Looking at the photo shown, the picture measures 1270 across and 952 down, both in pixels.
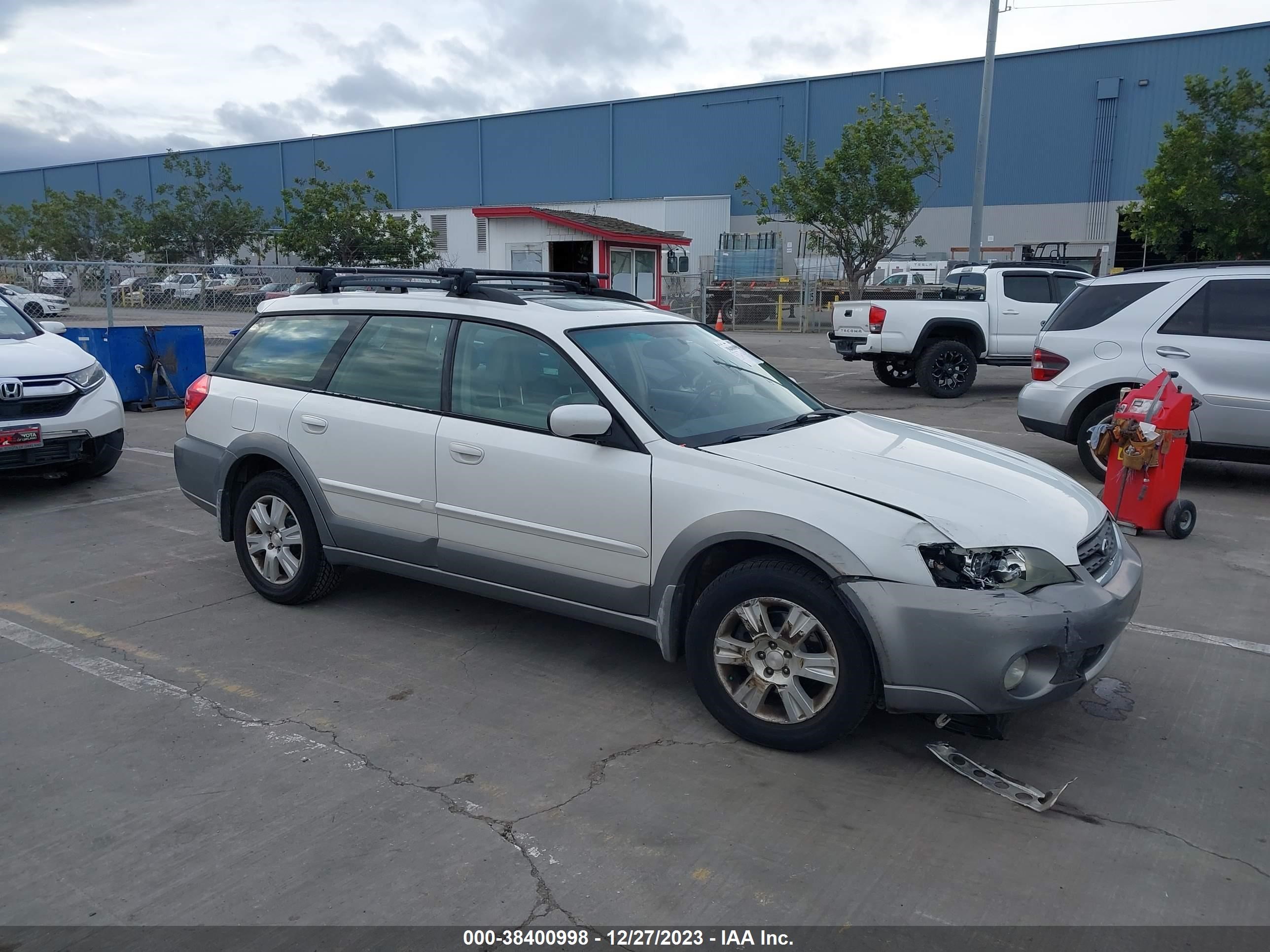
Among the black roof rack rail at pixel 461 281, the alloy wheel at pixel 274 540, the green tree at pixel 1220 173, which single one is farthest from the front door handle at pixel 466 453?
the green tree at pixel 1220 173

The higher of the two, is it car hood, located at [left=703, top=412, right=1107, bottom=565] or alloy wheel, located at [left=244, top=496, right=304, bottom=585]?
car hood, located at [left=703, top=412, right=1107, bottom=565]

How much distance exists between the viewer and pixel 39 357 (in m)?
8.01

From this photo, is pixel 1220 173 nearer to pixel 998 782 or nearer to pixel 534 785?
pixel 998 782

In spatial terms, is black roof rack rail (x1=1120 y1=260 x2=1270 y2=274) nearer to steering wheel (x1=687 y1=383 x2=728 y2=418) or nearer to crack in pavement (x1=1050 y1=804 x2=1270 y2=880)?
steering wheel (x1=687 y1=383 x2=728 y2=418)

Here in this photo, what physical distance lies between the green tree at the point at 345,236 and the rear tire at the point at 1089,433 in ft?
56.1

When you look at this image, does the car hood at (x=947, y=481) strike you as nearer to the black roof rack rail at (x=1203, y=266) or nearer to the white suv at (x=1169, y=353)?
the white suv at (x=1169, y=353)

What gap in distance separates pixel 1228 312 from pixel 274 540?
7580 millimetres

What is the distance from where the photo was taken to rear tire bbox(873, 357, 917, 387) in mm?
16062

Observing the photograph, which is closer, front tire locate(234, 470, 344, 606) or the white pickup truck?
front tire locate(234, 470, 344, 606)

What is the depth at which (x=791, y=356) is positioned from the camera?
21.8 meters

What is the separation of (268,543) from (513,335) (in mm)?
1940

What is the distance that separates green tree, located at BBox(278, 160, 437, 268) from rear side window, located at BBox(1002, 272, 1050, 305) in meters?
13.3

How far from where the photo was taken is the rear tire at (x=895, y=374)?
1606 cm

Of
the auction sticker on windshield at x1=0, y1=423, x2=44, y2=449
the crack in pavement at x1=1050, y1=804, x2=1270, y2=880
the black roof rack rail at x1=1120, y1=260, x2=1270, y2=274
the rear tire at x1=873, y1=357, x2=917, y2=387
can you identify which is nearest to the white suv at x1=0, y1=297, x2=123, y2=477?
the auction sticker on windshield at x1=0, y1=423, x2=44, y2=449
